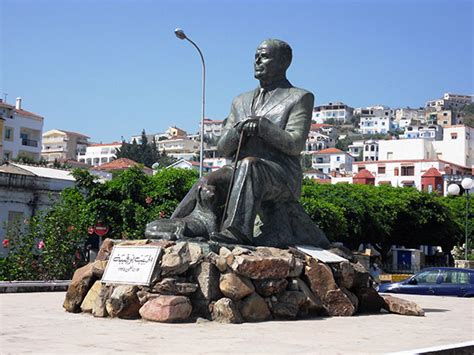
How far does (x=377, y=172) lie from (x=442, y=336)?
76420 millimetres

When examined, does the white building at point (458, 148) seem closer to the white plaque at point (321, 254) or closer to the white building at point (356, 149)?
the white building at point (356, 149)

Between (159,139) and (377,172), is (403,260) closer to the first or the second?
(377,172)

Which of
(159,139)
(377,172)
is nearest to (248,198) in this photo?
(377,172)

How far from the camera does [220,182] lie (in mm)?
10117

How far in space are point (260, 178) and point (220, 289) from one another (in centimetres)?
189

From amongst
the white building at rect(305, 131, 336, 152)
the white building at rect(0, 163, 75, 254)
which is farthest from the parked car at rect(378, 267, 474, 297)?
the white building at rect(305, 131, 336, 152)

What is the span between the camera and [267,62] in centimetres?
1098

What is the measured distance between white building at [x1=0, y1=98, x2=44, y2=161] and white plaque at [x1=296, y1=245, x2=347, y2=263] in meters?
59.0

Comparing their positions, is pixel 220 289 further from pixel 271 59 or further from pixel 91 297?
pixel 271 59

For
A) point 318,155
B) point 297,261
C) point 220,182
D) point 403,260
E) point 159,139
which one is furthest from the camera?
point 159,139

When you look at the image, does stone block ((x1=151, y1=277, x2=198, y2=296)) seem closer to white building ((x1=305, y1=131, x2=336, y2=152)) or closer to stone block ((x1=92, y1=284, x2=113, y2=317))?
stone block ((x1=92, y1=284, x2=113, y2=317))

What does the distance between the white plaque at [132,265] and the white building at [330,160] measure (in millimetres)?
123371

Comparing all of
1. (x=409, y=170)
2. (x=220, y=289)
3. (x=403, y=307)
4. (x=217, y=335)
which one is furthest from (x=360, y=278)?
(x=409, y=170)

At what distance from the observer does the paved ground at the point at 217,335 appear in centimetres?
639
